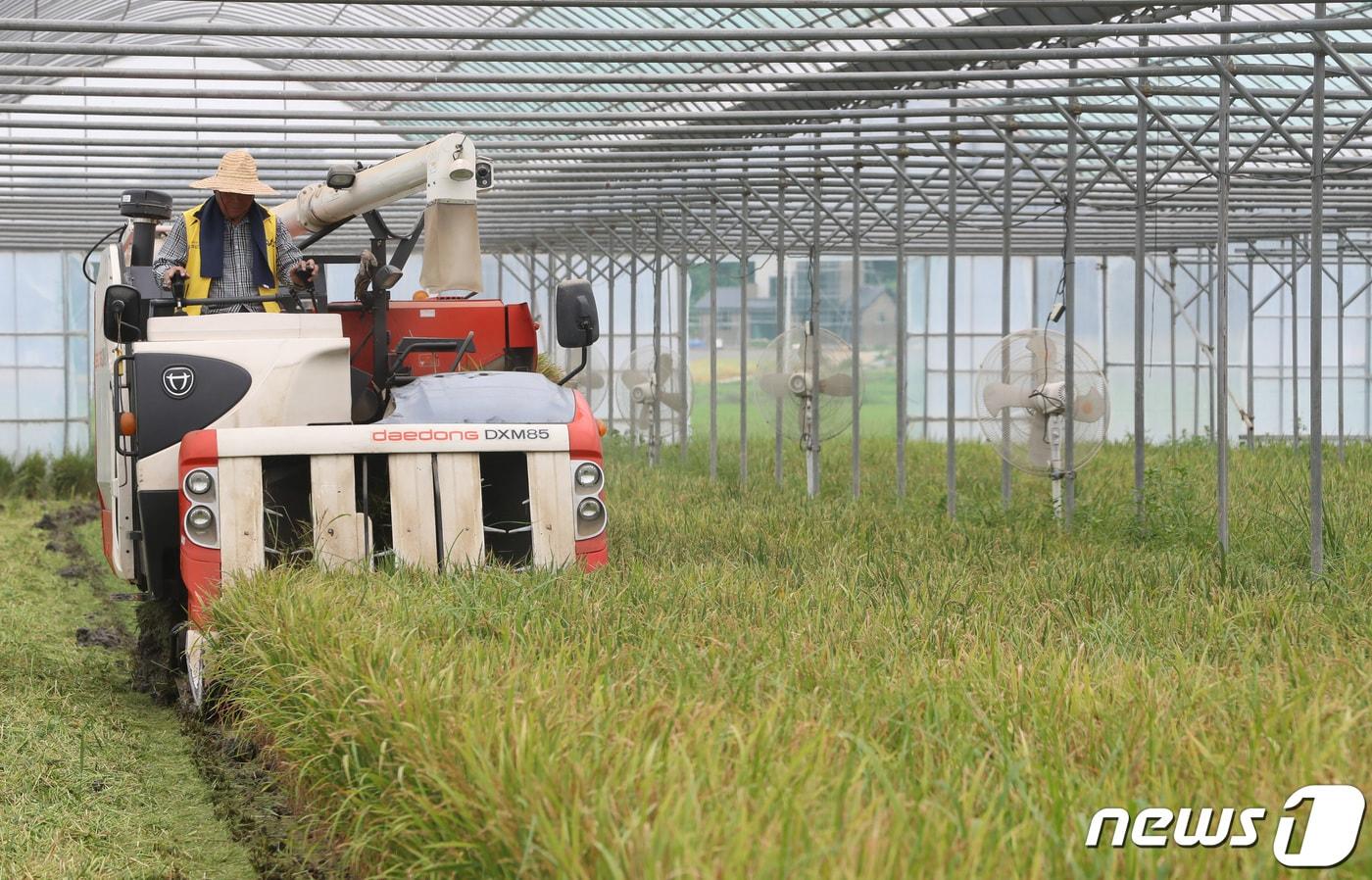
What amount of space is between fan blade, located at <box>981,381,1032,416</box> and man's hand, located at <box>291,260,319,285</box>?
237 inches

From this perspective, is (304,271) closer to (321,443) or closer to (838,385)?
(321,443)

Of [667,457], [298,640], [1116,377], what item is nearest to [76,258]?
[667,457]

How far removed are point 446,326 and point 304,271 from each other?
41.3 inches

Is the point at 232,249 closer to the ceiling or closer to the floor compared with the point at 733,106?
closer to the floor

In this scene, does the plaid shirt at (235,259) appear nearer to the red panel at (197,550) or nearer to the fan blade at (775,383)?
the red panel at (197,550)

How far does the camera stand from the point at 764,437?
27484mm

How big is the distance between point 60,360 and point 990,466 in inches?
624

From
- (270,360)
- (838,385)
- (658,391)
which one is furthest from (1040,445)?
(658,391)

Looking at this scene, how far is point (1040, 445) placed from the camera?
1255 centimetres

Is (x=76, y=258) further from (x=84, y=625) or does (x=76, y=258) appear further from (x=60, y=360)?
(x=84, y=625)

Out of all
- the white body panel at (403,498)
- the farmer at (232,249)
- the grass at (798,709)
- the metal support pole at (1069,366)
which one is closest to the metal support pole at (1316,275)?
the grass at (798,709)

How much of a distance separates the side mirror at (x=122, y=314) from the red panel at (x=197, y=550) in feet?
2.27

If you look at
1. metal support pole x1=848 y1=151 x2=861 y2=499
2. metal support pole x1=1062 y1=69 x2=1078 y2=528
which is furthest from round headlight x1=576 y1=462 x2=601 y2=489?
metal support pole x1=848 y1=151 x2=861 y2=499

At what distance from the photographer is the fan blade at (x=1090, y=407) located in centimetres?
1186
